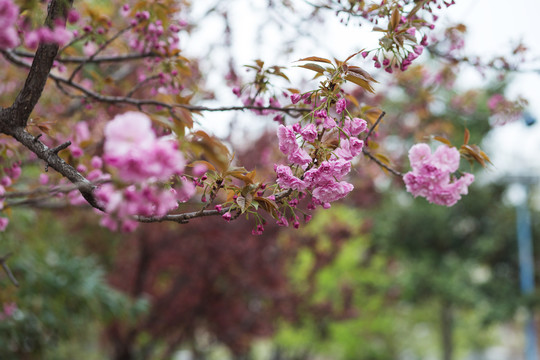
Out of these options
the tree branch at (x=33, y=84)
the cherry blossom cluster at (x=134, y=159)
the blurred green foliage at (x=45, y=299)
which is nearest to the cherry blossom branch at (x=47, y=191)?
the cherry blossom cluster at (x=134, y=159)

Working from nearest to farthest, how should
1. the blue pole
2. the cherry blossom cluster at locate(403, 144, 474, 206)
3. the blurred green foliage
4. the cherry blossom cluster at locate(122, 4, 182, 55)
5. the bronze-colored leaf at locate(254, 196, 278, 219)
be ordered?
1. the bronze-colored leaf at locate(254, 196, 278, 219)
2. the cherry blossom cluster at locate(403, 144, 474, 206)
3. the cherry blossom cluster at locate(122, 4, 182, 55)
4. the blurred green foliage
5. the blue pole

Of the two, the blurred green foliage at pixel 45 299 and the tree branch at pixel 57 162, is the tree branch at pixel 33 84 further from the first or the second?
the blurred green foliage at pixel 45 299

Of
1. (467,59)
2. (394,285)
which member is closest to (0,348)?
(467,59)

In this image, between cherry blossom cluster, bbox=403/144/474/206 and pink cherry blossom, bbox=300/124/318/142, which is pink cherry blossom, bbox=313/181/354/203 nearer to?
pink cherry blossom, bbox=300/124/318/142

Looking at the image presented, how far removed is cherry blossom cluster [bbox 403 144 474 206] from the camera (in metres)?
1.60

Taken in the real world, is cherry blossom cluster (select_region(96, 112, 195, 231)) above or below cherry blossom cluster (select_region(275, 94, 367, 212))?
below

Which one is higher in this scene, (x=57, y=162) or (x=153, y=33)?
(x=153, y=33)

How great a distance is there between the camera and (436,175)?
5.28ft

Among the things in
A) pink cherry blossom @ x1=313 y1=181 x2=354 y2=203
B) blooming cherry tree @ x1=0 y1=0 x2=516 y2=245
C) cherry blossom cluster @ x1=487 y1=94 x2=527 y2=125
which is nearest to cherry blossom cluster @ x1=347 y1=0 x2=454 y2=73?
blooming cherry tree @ x1=0 y1=0 x2=516 y2=245

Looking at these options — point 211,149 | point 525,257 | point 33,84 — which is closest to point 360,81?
point 211,149

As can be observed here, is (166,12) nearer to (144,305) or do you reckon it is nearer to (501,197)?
(144,305)

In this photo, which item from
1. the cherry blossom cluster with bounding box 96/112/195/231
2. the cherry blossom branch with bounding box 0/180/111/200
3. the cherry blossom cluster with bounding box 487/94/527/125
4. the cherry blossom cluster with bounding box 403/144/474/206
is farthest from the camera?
the cherry blossom cluster with bounding box 487/94/527/125

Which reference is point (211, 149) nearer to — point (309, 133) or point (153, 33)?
point (309, 133)

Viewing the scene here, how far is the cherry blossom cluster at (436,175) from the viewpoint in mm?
1599
